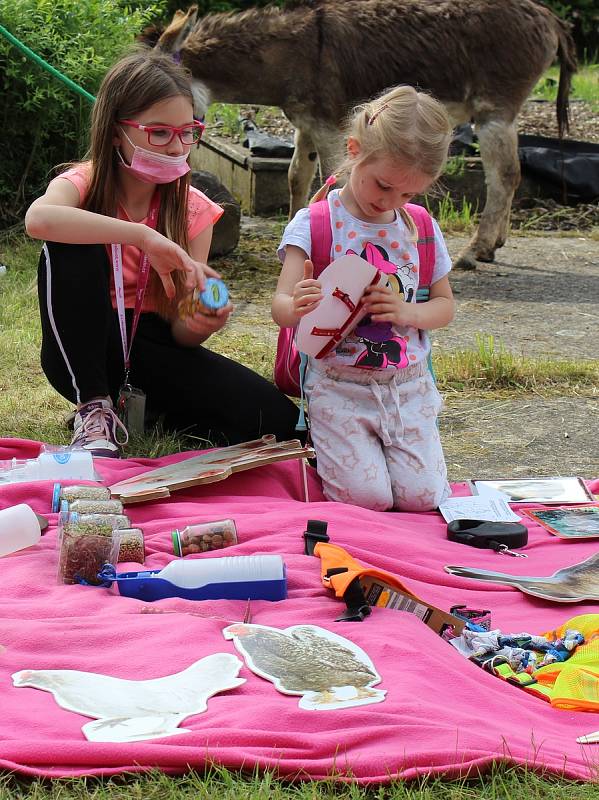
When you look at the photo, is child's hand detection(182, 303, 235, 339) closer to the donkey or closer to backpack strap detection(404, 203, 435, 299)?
backpack strap detection(404, 203, 435, 299)

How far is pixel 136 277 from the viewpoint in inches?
148

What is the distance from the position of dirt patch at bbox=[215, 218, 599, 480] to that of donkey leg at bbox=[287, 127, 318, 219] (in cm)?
43

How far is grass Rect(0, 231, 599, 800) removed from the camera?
1.81m

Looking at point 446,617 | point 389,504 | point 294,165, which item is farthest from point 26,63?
point 446,617

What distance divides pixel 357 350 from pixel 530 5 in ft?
16.4

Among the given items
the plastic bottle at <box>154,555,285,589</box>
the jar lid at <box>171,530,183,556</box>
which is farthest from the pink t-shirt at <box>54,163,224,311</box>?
the plastic bottle at <box>154,555,285,589</box>

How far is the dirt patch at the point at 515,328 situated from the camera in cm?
405

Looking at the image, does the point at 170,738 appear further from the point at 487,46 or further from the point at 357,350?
the point at 487,46

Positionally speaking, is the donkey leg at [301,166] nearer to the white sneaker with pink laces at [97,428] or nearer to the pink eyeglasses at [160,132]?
the pink eyeglasses at [160,132]

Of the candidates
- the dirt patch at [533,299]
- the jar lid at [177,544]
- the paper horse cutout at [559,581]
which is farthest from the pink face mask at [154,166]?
the dirt patch at [533,299]

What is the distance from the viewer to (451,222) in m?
8.74

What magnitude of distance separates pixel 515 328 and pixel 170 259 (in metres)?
3.23

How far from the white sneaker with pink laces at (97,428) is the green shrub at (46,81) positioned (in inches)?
161

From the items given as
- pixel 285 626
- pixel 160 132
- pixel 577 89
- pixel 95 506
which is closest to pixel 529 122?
pixel 577 89
